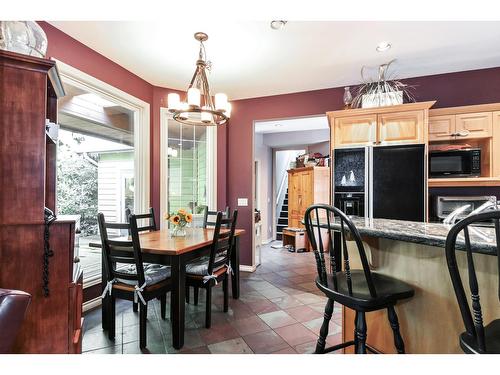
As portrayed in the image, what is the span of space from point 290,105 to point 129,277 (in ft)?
10.4

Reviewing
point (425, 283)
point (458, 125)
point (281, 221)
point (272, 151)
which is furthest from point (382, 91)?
point (281, 221)

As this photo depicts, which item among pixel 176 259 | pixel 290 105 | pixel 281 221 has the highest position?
pixel 290 105

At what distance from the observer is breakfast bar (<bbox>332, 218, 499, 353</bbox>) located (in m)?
1.11

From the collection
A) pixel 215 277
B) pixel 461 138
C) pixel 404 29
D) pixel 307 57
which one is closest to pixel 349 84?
pixel 307 57

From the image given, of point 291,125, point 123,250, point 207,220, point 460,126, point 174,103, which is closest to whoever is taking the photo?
point 123,250

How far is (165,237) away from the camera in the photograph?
8.55ft

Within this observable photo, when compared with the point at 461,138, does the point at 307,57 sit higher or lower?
higher

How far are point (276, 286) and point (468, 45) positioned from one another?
3409 mm

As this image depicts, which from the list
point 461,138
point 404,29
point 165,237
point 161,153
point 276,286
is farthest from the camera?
point 161,153

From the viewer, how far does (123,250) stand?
1995 millimetres

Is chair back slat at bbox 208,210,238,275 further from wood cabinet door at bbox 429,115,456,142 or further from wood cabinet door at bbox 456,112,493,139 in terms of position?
wood cabinet door at bbox 456,112,493,139

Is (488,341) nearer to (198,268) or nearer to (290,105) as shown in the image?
(198,268)

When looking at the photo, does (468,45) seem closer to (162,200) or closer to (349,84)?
(349,84)
